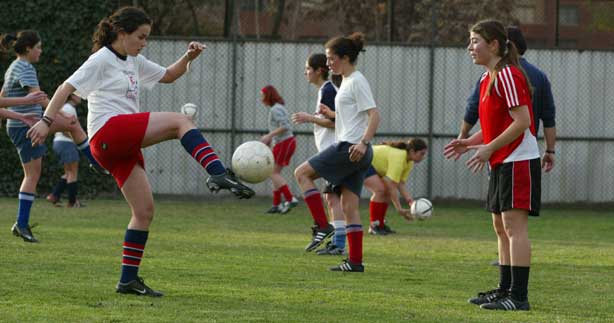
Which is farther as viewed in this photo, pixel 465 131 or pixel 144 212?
pixel 465 131

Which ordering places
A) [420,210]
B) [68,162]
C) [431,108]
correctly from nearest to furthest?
[420,210] → [68,162] → [431,108]

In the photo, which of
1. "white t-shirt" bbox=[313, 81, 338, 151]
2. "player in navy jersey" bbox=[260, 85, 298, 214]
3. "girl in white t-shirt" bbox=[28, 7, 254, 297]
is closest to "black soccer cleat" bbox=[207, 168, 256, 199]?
"girl in white t-shirt" bbox=[28, 7, 254, 297]

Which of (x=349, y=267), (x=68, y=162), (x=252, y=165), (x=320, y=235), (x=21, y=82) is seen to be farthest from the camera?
(x=68, y=162)

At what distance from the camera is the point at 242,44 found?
1881 centimetres

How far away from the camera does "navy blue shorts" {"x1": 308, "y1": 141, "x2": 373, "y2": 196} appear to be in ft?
30.1

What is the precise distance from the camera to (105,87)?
7.07 metres

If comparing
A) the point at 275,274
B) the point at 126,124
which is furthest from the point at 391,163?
the point at 126,124

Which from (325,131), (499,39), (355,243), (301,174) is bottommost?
(355,243)

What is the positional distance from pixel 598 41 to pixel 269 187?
6.02 m

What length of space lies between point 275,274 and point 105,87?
221cm

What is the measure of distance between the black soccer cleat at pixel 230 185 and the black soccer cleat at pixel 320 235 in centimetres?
397

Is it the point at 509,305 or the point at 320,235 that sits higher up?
the point at 509,305

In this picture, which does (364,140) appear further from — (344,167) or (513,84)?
(513,84)

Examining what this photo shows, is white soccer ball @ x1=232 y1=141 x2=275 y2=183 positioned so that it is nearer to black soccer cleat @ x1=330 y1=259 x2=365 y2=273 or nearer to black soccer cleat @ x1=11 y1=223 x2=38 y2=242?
black soccer cleat @ x1=330 y1=259 x2=365 y2=273
